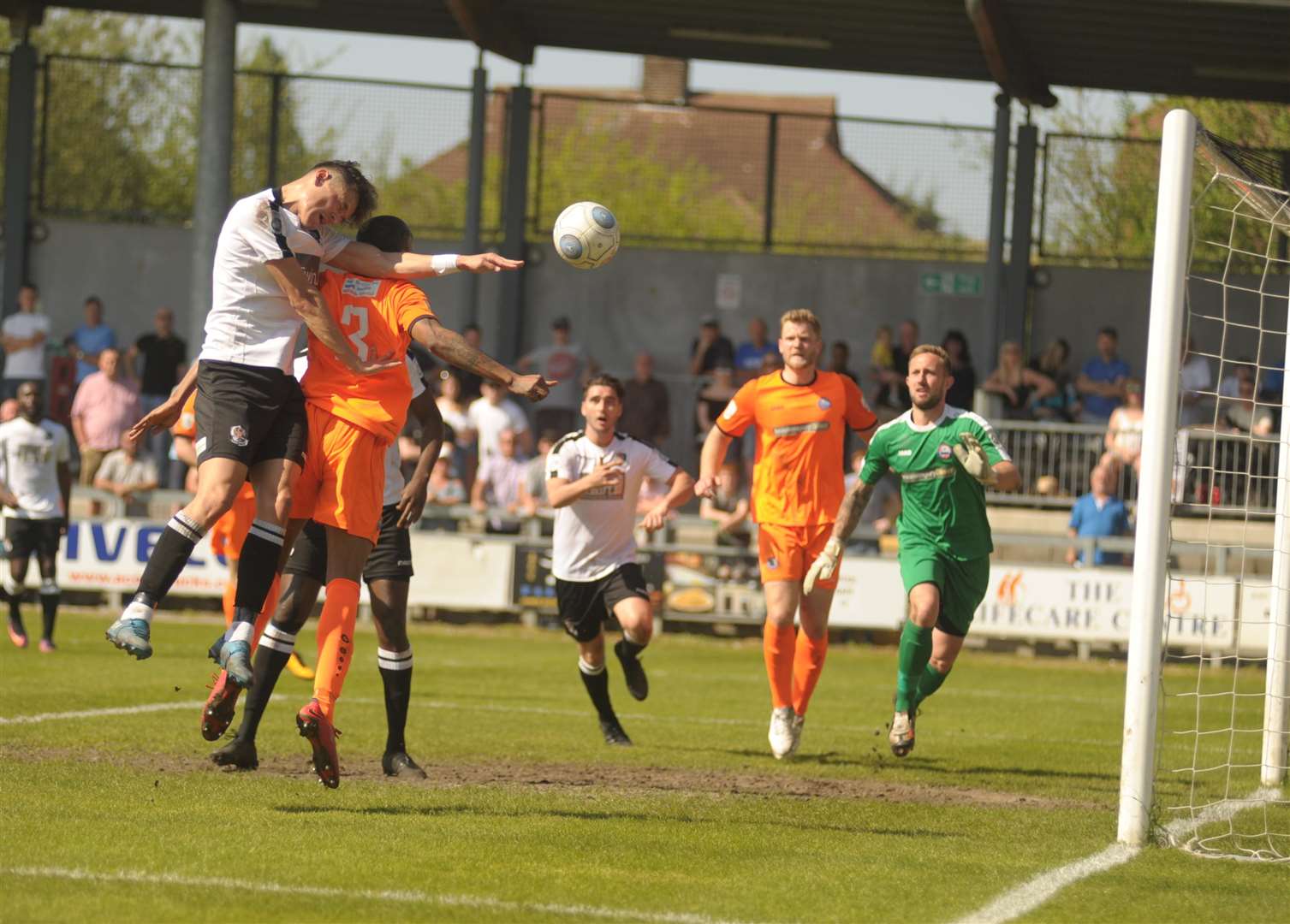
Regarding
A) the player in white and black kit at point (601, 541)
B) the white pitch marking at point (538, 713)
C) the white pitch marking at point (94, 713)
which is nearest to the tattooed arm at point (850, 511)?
the player in white and black kit at point (601, 541)

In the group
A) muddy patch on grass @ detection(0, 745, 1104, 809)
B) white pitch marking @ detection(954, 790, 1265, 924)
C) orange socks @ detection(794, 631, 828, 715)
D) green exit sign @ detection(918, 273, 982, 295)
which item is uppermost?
green exit sign @ detection(918, 273, 982, 295)

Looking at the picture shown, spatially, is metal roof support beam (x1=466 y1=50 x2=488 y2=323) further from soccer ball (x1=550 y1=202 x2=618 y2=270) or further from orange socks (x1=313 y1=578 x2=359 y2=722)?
orange socks (x1=313 y1=578 x2=359 y2=722)

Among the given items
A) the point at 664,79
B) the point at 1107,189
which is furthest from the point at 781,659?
the point at 664,79

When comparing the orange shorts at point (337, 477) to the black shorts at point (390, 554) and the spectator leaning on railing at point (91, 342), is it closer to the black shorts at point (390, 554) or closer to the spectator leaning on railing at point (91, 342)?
the black shorts at point (390, 554)

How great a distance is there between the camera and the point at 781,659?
10.2 metres

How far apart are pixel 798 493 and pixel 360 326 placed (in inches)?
140

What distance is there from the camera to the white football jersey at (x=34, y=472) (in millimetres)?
15477

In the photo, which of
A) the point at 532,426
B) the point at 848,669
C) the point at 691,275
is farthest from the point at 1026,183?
the point at 848,669

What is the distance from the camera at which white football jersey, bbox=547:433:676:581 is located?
34.3ft

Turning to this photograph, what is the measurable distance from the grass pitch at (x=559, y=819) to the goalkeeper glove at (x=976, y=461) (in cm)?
156

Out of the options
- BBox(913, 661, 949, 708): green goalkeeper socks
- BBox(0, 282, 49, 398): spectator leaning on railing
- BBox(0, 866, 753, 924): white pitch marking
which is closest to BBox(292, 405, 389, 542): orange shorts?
BBox(0, 866, 753, 924): white pitch marking

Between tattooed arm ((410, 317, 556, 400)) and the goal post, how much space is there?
7.88ft

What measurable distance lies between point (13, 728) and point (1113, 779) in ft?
19.3

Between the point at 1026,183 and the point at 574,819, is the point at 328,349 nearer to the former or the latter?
the point at 574,819
